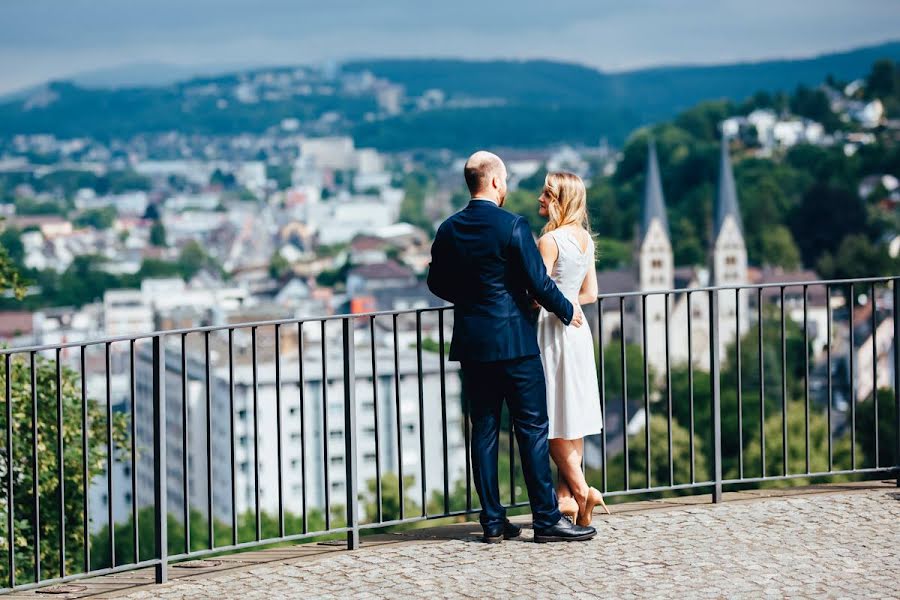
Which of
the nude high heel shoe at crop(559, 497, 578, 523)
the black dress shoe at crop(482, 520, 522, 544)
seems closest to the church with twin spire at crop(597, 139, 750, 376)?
the nude high heel shoe at crop(559, 497, 578, 523)

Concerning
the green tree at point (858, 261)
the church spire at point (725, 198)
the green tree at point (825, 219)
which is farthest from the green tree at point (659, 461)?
the green tree at point (825, 219)

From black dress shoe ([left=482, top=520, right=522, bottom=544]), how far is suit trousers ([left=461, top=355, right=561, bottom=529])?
25 millimetres

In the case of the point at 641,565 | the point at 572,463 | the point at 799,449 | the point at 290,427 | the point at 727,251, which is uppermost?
the point at 727,251

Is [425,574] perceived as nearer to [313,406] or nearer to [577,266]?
[577,266]

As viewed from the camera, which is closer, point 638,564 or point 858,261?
point 638,564

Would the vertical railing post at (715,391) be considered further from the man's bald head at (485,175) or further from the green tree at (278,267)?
the green tree at (278,267)

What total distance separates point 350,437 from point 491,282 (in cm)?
96

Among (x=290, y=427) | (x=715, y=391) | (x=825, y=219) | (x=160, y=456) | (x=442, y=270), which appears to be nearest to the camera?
(x=160, y=456)

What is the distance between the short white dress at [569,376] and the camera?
21.4 feet

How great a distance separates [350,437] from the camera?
6633 millimetres

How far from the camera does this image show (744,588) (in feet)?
18.6

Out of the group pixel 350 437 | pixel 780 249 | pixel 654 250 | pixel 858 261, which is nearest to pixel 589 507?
pixel 350 437

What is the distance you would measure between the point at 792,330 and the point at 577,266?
94.1 m

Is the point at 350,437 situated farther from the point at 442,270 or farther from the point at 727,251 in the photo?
the point at 727,251
